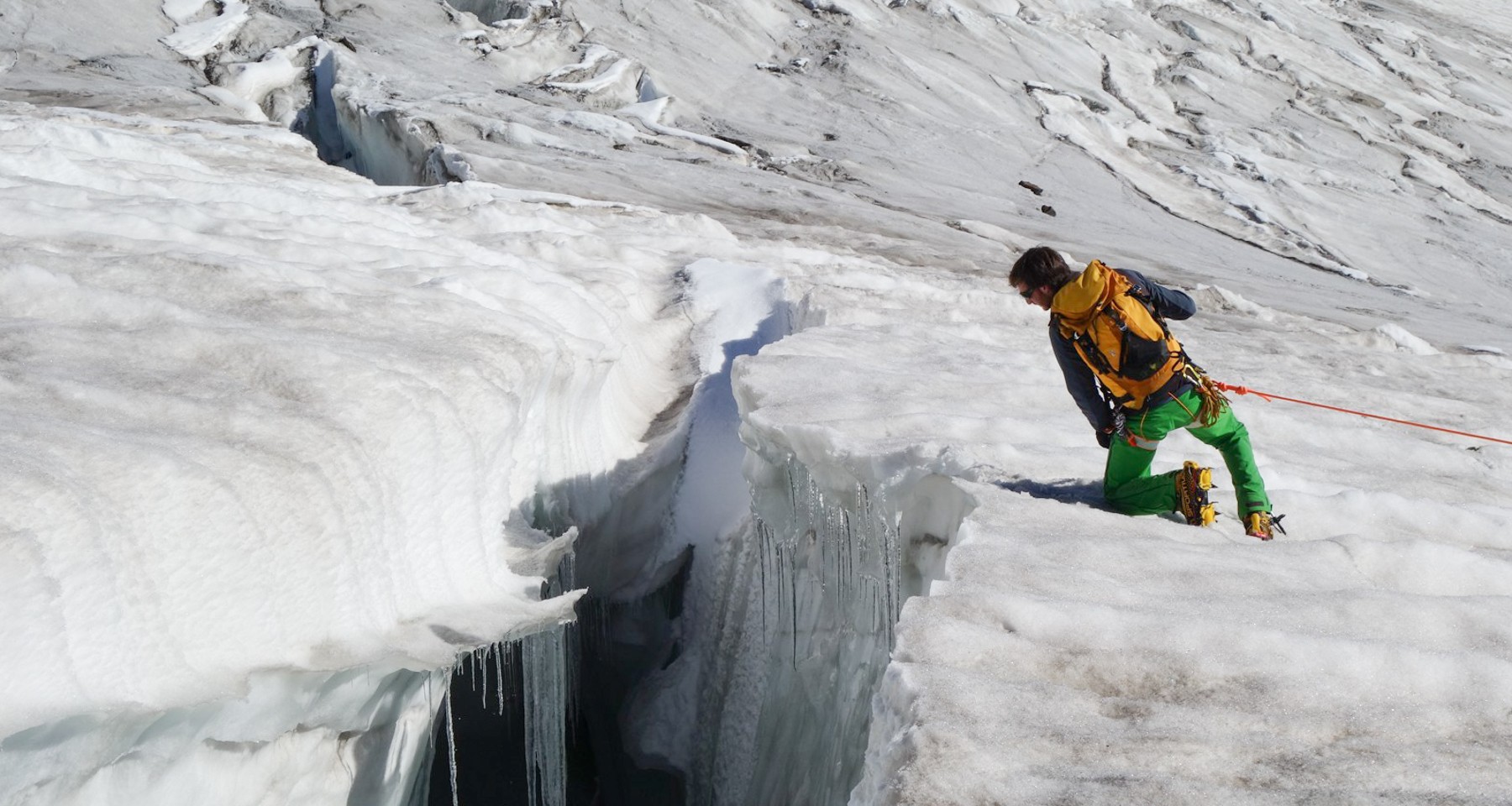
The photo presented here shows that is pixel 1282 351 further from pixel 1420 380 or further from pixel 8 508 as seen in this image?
pixel 8 508

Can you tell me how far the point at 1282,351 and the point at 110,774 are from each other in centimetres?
763

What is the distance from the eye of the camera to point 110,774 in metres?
3.05

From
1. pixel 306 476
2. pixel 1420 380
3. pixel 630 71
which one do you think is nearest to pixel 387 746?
pixel 306 476

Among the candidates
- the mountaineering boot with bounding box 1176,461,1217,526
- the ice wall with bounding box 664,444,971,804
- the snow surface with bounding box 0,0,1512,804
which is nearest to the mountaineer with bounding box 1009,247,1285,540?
the mountaineering boot with bounding box 1176,461,1217,526

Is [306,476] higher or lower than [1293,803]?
lower

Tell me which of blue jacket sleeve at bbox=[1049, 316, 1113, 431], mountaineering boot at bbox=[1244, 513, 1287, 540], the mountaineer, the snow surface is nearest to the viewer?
the snow surface

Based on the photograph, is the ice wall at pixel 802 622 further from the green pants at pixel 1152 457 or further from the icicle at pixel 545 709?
the icicle at pixel 545 709

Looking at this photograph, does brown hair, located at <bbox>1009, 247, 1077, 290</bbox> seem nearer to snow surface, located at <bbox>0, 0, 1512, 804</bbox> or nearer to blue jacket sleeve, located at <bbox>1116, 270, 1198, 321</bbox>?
blue jacket sleeve, located at <bbox>1116, 270, 1198, 321</bbox>

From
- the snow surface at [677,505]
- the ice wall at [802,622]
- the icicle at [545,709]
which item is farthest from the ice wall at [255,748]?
the ice wall at [802,622]

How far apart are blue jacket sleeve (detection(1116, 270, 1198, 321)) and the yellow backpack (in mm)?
81

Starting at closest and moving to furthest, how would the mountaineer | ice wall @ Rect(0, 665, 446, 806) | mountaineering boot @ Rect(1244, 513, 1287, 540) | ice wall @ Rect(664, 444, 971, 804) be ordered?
ice wall @ Rect(0, 665, 446, 806) < mountaineering boot @ Rect(1244, 513, 1287, 540) < the mountaineer < ice wall @ Rect(664, 444, 971, 804)

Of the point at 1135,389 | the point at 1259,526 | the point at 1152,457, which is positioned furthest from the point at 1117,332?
the point at 1259,526

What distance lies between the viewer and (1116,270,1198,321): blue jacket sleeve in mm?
4016

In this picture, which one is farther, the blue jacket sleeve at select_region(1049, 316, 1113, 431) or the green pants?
the blue jacket sleeve at select_region(1049, 316, 1113, 431)
